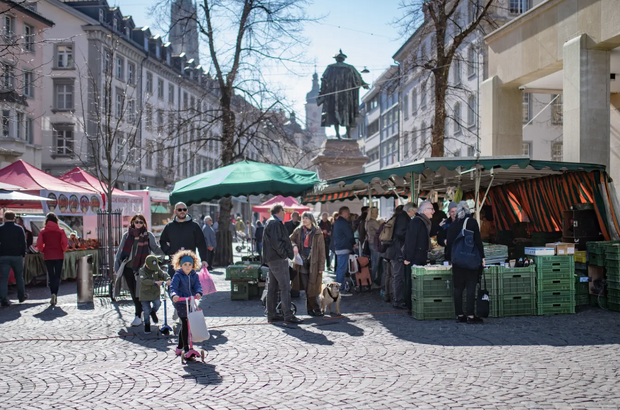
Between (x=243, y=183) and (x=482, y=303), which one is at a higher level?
(x=243, y=183)

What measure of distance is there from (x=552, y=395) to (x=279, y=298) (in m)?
5.83

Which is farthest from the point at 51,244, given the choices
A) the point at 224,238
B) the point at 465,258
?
the point at 224,238

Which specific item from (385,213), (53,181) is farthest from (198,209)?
(53,181)

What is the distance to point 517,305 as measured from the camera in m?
10.4

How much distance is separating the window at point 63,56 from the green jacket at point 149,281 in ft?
122

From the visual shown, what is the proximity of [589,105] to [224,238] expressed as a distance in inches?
517

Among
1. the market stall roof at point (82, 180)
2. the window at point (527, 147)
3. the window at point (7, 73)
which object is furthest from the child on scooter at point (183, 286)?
the window at point (527, 147)

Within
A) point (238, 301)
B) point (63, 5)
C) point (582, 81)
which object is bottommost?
point (238, 301)

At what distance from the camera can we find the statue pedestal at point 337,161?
22.7 m

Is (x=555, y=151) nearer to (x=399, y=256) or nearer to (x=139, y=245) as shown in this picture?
(x=399, y=256)

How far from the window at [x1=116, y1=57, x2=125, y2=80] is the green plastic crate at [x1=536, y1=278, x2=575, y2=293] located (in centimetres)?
3966

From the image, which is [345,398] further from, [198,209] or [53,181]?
[198,209]

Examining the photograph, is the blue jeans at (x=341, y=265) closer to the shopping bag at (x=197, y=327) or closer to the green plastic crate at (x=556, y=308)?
the green plastic crate at (x=556, y=308)

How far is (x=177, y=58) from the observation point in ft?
189
